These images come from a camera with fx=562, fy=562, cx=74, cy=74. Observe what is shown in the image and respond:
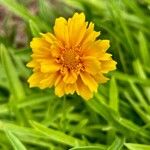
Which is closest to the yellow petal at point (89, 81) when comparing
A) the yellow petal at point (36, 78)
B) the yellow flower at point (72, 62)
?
the yellow flower at point (72, 62)

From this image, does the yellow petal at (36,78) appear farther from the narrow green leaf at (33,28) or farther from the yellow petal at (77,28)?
the narrow green leaf at (33,28)

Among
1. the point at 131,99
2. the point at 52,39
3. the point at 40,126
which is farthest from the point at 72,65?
the point at 131,99

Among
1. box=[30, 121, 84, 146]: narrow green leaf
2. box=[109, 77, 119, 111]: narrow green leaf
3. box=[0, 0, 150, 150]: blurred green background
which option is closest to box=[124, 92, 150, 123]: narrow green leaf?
box=[0, 0, 150, 150]: blurred green background

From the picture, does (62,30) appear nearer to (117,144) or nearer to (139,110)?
(117,144)

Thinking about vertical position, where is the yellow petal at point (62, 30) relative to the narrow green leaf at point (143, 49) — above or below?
below

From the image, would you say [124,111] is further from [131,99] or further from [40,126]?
[40,126]

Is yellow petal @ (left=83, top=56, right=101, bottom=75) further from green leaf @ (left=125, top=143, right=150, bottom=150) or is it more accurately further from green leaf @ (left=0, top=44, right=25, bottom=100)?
green leaf @ (left=0, top=44, right=25, bottom=100)

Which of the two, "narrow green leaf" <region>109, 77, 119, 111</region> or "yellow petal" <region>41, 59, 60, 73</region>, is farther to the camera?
"narrow green leaf" <region>109, 77, 119, 111</region>
